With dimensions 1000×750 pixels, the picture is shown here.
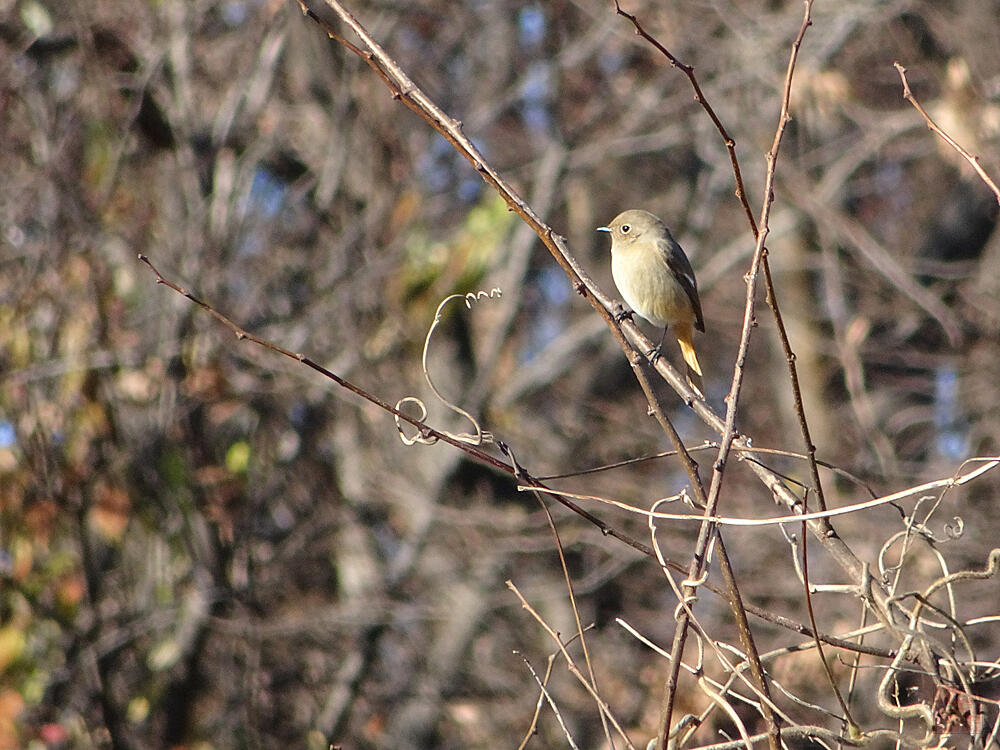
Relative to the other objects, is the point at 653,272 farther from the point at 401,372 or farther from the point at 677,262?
the point at 401,372

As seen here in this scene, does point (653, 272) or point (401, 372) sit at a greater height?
point (653, 272)

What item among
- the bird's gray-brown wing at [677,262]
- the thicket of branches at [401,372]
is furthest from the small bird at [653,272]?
the thicket of branches at [401,372]

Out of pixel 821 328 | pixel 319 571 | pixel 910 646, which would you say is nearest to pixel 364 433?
pixel 319 571

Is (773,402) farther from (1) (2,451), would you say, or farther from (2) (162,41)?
(1) (2,451)

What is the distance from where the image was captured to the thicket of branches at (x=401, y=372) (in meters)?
6.39

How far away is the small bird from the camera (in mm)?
5340

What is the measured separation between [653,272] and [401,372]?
3862 millimetres

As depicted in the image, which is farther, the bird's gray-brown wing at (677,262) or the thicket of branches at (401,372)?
the thicket of branches at (401,372)

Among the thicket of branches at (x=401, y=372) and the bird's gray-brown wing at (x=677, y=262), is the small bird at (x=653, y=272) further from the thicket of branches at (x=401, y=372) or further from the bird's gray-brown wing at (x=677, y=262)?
the thicket of branches at (x=401, y=372)

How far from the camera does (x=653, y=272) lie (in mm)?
5332

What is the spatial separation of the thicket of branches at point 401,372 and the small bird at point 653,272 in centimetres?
63

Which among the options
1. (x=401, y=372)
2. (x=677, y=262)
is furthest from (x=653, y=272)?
(x=401, y=372)

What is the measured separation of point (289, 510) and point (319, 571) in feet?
2.99

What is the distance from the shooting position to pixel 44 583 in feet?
19.2
